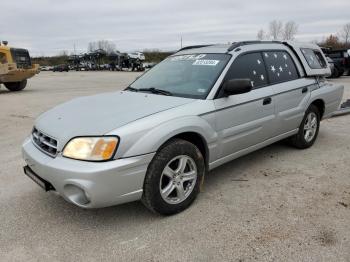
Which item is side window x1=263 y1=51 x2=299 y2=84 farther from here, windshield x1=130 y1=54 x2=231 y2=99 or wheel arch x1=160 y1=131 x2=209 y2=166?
wheel arch x1=160 y1=131 x2=209 y2=166

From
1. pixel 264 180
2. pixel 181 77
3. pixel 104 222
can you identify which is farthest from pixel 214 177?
pixel 104 222

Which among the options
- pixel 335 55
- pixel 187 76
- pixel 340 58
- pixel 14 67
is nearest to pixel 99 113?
pixel 187 76

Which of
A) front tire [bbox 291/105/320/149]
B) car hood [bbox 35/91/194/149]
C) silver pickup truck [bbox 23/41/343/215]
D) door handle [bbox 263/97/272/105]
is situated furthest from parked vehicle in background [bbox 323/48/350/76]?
car hood [bbox 35/91/194/149]

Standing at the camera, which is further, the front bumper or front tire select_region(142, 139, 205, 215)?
front tire select_region(142, 139, 205, 215)

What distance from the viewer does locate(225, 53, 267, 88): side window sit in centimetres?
391

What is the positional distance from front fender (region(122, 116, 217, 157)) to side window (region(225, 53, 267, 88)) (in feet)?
2.33

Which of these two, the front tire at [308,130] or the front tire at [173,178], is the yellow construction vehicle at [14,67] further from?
the front tire at [173,178]

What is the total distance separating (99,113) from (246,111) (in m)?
1.63

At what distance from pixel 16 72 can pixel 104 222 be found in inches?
560

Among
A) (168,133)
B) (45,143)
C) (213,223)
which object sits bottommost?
(213,223)

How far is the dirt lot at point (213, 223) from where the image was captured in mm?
2711

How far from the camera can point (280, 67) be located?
4617 millimetres

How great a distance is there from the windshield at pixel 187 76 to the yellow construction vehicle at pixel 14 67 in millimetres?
12800

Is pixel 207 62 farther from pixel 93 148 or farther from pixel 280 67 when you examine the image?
pixel 93 148
